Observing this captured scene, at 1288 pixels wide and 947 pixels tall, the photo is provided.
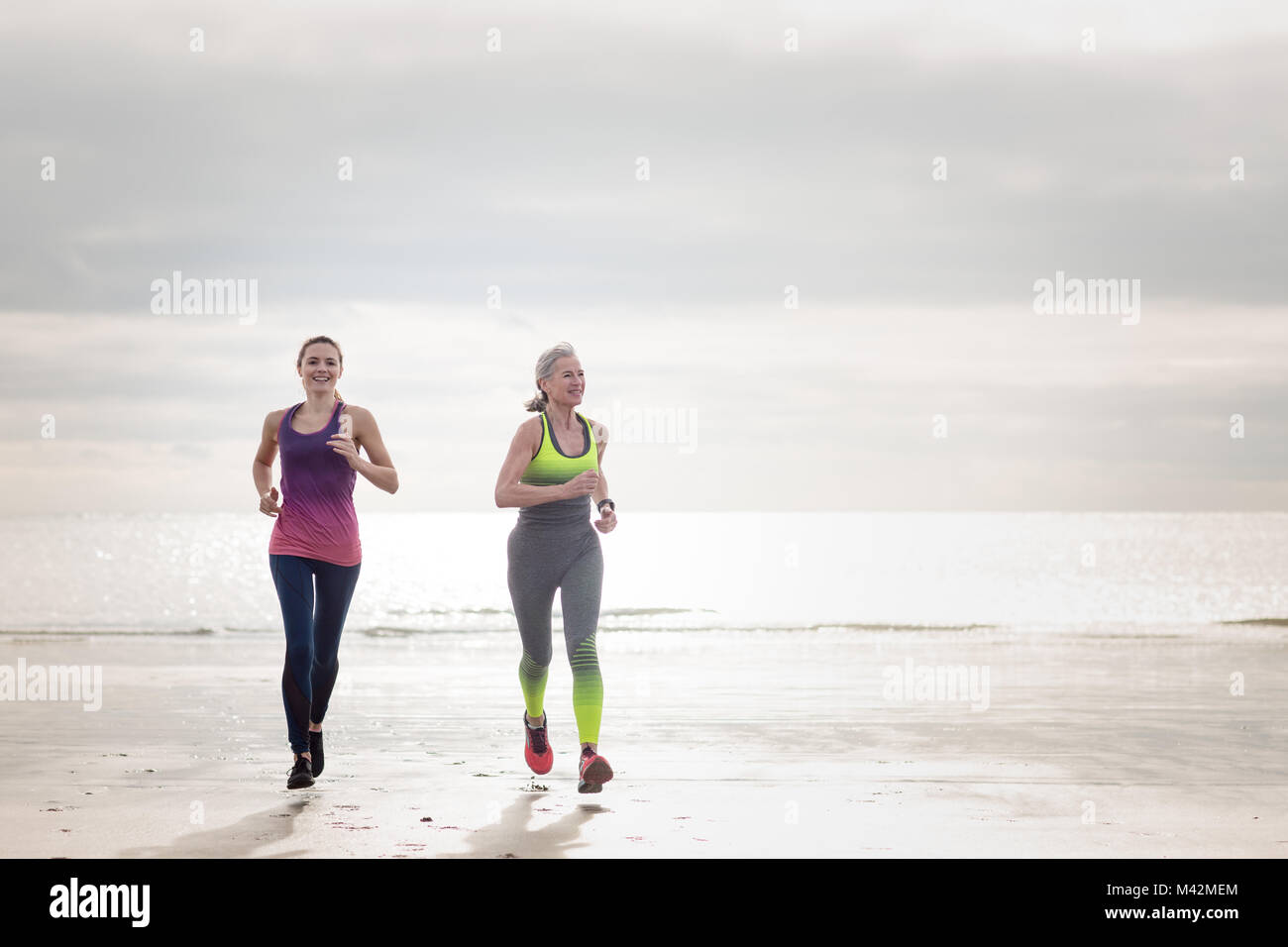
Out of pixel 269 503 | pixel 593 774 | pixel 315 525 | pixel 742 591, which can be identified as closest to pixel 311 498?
pixel 315 525

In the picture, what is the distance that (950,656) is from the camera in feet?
49.6

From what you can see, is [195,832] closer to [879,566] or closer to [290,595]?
[290,595]

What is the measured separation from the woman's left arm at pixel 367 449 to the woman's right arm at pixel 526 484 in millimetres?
566

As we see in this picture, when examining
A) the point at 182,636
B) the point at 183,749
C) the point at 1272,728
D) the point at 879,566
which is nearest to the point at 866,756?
the point at 1272,728

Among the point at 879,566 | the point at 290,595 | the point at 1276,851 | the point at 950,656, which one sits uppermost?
the point at 290,595

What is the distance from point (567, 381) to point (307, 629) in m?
1.85

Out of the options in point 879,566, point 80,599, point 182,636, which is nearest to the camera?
point 182,636

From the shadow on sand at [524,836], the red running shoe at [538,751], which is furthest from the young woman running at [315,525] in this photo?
the shadow on sand at [524,836]

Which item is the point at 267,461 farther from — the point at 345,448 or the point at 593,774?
the point at 593,774

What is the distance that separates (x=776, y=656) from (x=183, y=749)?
336 inches

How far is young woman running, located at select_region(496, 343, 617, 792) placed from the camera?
6438 millimetres

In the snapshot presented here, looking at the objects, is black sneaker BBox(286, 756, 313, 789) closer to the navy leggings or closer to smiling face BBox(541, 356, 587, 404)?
the navy leggings

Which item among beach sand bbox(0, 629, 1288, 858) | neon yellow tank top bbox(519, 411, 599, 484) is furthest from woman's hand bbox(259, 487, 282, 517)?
beach sand bbox(0, 629, 1288, 858)
